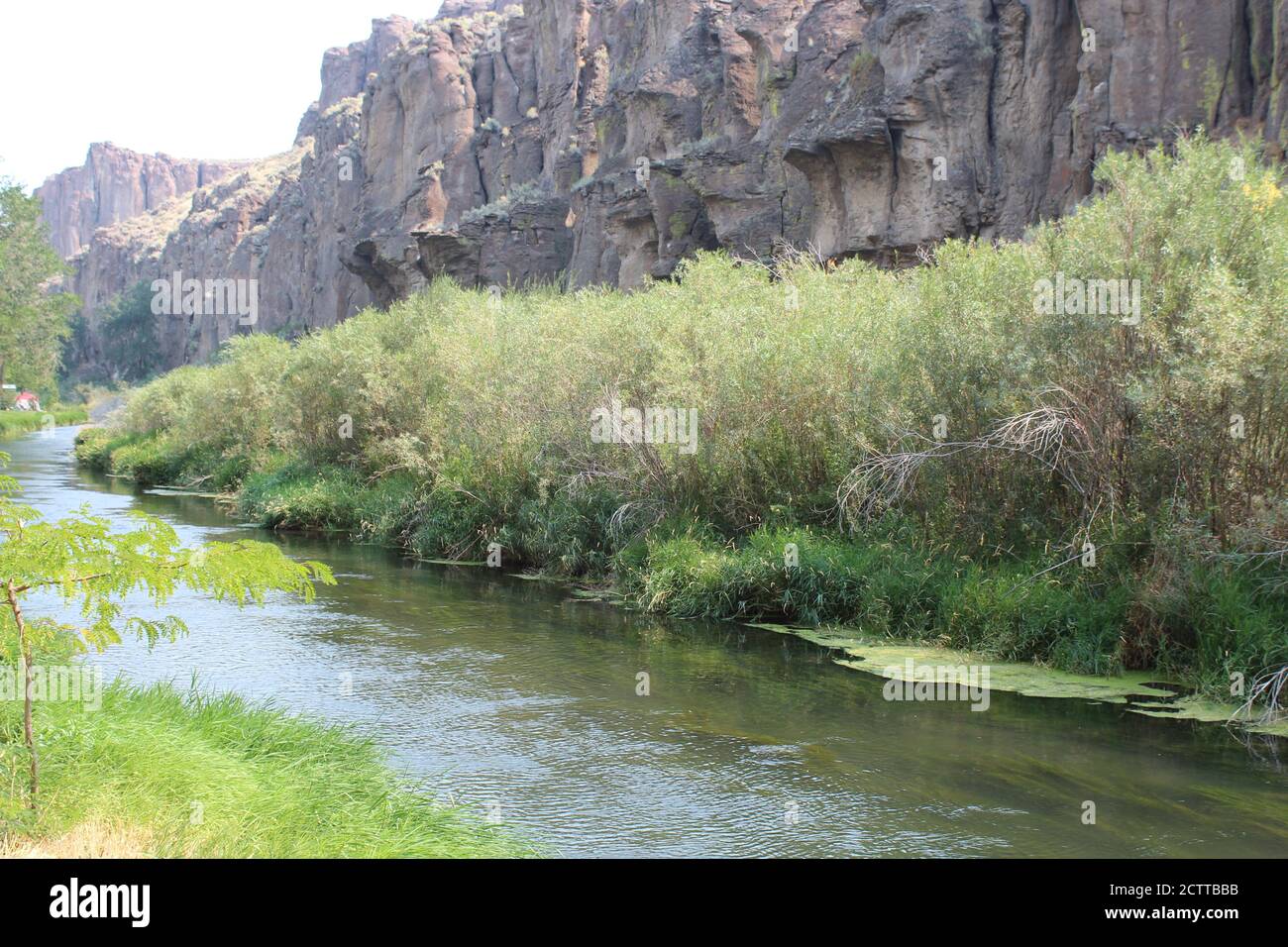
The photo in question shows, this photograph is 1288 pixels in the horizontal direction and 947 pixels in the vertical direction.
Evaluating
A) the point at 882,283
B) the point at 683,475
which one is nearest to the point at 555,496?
the point at 683,475

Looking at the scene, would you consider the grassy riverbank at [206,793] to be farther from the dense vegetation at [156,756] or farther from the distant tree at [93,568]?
the distant tree at [93,568]

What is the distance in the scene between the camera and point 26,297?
6209 centimetres

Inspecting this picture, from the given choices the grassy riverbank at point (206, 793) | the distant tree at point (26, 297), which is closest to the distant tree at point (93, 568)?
the grassy riverbank at point (206, 793)

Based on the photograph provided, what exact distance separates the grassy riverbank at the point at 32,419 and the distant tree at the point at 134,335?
3408 cm

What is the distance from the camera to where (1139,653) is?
44.8 feet

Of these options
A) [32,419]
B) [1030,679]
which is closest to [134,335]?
[32,419]

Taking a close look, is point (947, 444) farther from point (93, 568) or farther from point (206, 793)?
point (93, 568)

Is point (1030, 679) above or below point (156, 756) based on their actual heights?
below

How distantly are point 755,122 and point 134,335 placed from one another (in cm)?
10981

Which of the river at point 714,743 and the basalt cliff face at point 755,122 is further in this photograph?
the basalt cliff face at point 755,122

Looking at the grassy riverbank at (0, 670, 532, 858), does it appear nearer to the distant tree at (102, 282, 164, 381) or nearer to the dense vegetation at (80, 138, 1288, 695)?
the dense vegetation at (80, 138, 1288, 695)

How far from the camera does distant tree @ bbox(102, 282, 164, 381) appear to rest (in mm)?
129625

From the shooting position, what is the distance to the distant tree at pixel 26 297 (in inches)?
2272

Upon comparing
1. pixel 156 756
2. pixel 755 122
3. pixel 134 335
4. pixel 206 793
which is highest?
pixel 134 335
